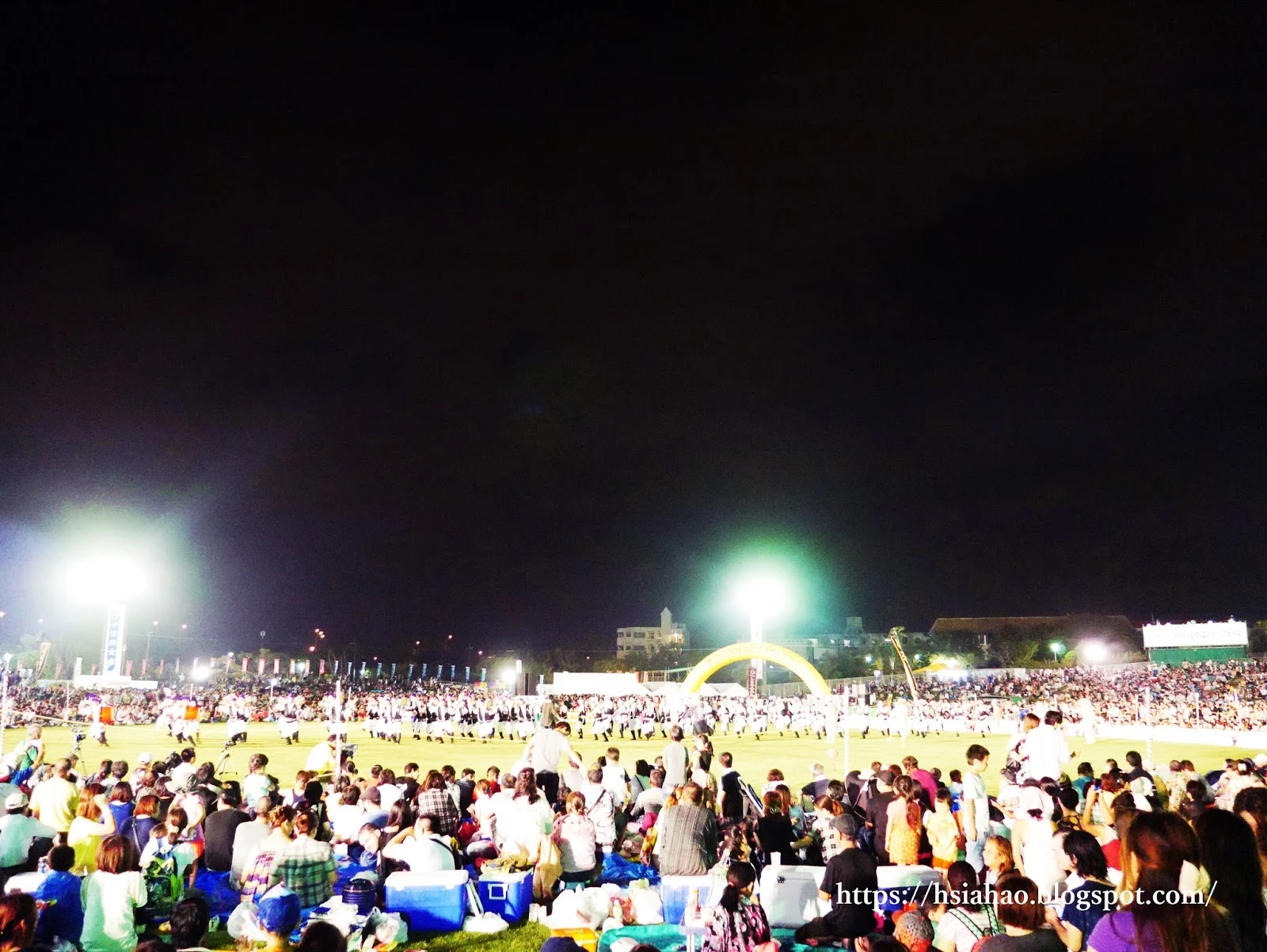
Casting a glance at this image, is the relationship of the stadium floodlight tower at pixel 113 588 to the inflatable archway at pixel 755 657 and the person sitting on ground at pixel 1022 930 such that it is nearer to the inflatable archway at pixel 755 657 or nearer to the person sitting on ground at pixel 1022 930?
the inflatable archway at pixel 755 657

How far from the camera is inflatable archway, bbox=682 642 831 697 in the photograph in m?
40.2

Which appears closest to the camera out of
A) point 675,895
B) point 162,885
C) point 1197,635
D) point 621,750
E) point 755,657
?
point 675,895

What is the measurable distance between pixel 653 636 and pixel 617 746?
545 ft

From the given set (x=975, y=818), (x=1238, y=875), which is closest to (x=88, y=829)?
(x=975, y=818)

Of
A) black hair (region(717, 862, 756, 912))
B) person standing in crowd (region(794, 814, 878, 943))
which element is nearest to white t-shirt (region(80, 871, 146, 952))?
black hair (region(717, 862, 756, 912))

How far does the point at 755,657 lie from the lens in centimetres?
4384

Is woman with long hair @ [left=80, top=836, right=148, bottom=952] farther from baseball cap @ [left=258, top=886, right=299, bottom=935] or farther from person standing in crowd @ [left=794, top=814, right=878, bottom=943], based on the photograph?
person standing in crowd @ [left=794, top=814, right=878, bottom=943]

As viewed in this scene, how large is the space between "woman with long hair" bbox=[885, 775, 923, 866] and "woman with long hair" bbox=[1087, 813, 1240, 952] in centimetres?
583

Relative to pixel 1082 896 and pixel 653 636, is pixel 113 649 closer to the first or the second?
pixel 1082 896

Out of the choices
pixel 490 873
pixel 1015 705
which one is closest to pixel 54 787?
pixel 490 873

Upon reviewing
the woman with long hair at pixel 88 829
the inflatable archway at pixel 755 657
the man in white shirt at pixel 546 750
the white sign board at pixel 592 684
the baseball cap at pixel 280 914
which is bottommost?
the baseball cap at pixel 280 914

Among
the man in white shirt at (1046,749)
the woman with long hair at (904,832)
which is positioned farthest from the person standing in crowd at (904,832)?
the man in white shirt at (1046,749)

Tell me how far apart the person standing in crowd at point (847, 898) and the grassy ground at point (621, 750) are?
485 inches

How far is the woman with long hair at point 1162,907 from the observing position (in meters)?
3.83
